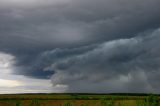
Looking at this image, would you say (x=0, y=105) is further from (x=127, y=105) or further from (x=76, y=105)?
(x=127, y=105)

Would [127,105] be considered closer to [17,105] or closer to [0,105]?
[17,105]

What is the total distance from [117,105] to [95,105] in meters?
12.7

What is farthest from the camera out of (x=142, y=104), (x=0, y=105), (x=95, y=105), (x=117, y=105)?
(x=0, y=105)

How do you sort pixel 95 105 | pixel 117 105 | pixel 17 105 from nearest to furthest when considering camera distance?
pixel 17 105
pixel 117 105
pixel 95 105

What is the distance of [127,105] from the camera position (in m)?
130

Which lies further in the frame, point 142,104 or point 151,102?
point 151,102

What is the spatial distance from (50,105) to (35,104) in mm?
17693

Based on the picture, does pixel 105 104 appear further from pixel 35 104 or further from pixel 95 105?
pixel 35 104

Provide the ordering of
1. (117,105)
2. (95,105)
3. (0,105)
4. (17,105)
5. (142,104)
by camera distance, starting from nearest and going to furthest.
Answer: (142,104), (17,105), (117,105), (95,105), (0,105)

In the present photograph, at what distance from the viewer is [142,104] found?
105m

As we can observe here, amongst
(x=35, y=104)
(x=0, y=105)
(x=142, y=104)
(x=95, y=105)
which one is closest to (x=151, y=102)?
(x=142, y=104)

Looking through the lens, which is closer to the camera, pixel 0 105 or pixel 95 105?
pixel 95 105

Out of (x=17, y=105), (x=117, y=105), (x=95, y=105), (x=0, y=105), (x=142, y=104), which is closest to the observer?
(x=142, y=104)

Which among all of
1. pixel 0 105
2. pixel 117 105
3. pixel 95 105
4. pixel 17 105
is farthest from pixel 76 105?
pixel 0 105
